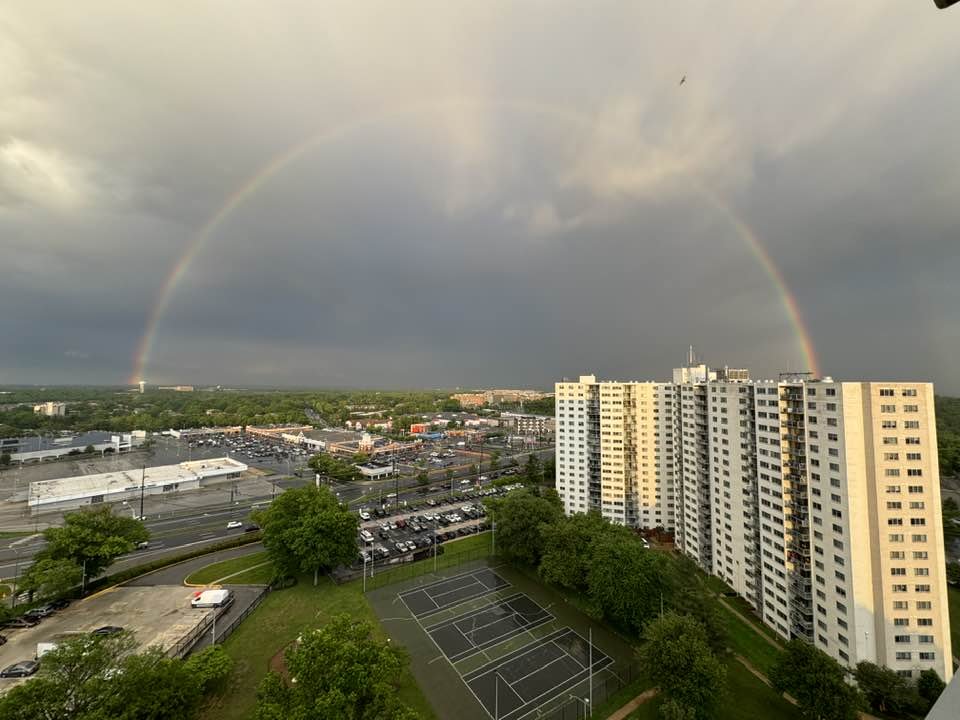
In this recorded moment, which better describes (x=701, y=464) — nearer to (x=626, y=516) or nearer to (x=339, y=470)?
(x=626, y=516)

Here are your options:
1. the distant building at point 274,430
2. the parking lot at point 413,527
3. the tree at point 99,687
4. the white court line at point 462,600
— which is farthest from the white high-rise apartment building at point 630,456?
the distant building at point 274,430

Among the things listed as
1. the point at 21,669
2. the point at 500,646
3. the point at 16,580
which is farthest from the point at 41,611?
the point at 500,646

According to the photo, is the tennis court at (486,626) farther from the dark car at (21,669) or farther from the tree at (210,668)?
the dark car at (21,669)

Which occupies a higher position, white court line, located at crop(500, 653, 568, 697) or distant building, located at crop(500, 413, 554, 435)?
distant building, located at crop(500, 413, 554, 435)

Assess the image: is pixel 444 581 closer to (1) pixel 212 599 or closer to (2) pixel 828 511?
(1) pixel 212 599

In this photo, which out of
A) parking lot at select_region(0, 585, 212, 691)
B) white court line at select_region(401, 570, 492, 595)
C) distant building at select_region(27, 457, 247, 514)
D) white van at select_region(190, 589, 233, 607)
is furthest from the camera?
distant building at select_region(27, 457, 247, 514)

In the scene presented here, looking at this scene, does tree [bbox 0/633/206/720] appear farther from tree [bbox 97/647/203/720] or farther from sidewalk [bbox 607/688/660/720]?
sidewalk [bbox 607/688/660/720]

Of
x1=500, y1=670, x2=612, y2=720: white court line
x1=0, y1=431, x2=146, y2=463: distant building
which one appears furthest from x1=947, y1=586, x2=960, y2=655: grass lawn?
x1=0, y1=431, x2=146, y2=463: distant building
